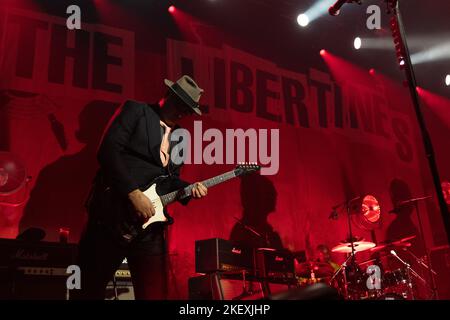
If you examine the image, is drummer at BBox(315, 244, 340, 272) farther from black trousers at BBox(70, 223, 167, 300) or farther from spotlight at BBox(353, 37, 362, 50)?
spotlight at BBox(353, 37, 362, 50)

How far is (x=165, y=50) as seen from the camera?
6258 millimetres

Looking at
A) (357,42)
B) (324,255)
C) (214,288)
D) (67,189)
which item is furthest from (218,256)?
(357,42)

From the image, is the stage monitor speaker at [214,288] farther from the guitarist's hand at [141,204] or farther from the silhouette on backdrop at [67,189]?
the guitarist's hand at [141,204]

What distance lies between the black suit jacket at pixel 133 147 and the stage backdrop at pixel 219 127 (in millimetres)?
2568

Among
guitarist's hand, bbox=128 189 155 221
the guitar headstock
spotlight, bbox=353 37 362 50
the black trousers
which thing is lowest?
the black trousers

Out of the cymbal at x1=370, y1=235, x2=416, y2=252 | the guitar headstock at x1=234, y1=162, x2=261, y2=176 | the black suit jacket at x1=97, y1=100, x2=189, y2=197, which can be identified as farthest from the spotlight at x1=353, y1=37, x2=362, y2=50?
the black suit jacket at x1=97, y1=100, x2=189, y2=197

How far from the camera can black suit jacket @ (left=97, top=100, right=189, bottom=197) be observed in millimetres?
2797

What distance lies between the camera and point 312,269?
19.0 ft

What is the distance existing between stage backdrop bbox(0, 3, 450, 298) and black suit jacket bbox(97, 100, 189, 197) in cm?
257

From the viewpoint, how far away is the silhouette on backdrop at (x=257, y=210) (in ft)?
20.5

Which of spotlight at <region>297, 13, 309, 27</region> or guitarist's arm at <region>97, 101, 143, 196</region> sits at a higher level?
spotlight at <region>297, 13, 309, 27</region>

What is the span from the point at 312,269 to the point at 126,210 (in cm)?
366
